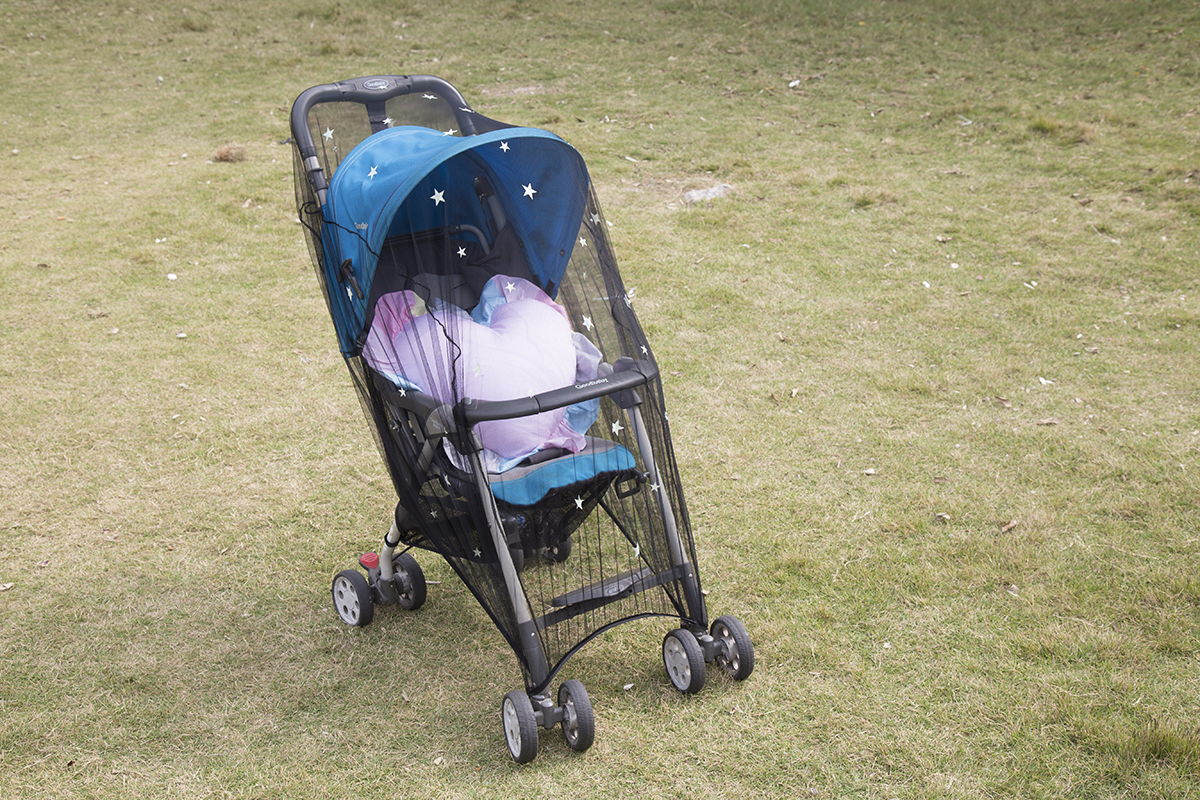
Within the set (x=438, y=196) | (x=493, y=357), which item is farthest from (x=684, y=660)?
(x=438, y=196)

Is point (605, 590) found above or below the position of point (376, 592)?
above

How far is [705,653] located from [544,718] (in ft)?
2.00

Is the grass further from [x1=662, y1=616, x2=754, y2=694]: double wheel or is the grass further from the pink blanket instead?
the pink blanket

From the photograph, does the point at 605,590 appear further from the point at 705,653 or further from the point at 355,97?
the point at 355,97

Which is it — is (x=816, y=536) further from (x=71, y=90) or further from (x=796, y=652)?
(x=71, y=90)

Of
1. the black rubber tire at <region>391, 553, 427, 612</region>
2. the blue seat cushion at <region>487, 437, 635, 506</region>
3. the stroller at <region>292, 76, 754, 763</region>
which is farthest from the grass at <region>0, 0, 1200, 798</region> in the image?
the blue seat cushion at <region>487, 437, 635, 506</region>

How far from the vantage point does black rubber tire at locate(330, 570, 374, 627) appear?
137 inches

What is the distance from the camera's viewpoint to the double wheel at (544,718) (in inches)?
112

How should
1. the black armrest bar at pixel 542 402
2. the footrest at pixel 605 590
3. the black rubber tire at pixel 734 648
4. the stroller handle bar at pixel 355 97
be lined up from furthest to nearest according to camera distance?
the stroller handle bar at pixel 355 97 < the black rubber tire at pixel 734 648 < the footrest at pixel 605 590 < the black armrest bar at pixel 542 402

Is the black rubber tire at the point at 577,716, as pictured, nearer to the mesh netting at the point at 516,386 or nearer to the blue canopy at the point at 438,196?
the mesh netting at the point at 516,386

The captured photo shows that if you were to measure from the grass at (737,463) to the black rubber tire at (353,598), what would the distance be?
3.2 inches

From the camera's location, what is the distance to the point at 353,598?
3.51 meters

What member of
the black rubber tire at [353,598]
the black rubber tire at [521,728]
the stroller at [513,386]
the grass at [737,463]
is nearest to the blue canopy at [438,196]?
the stroller at [513,386]

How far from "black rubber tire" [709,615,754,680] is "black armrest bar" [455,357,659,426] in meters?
0.90
